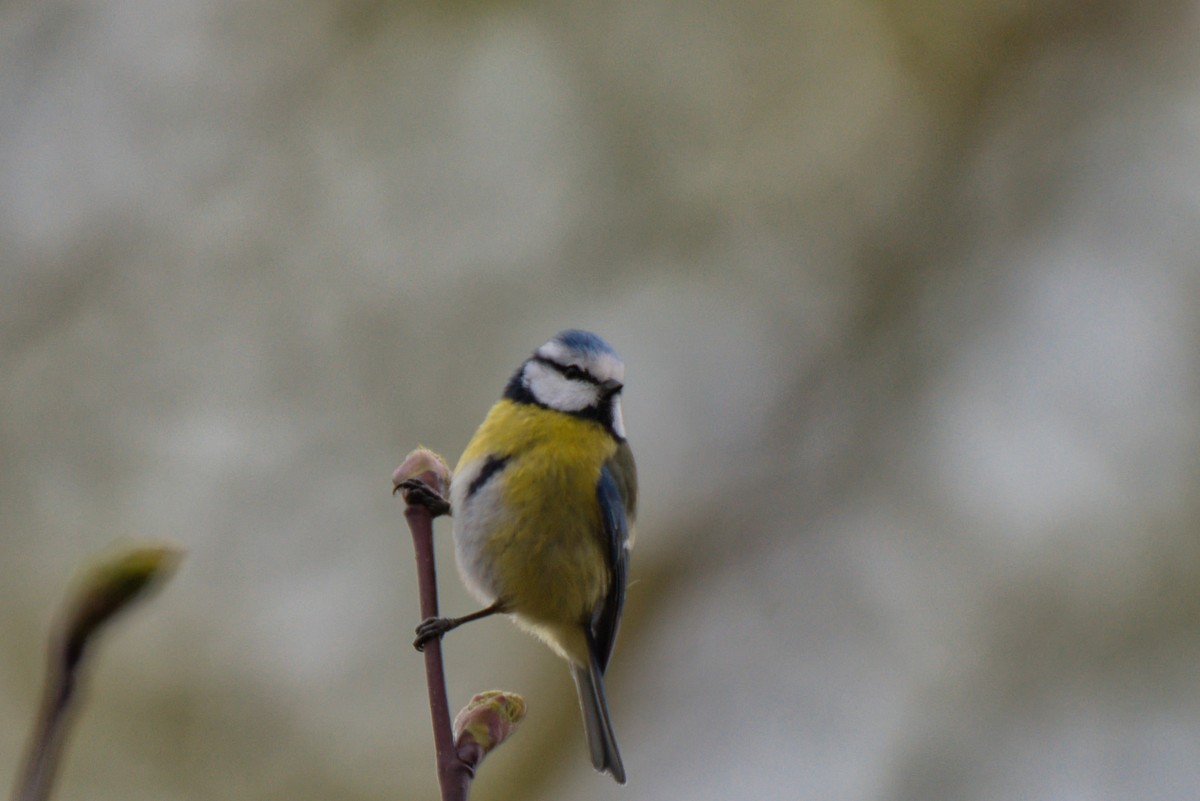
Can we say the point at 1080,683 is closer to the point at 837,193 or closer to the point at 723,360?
the point at 723,360

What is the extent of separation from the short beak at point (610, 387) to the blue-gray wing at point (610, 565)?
17 centimetres

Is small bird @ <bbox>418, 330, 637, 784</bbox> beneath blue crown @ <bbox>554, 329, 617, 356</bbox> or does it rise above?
beneath

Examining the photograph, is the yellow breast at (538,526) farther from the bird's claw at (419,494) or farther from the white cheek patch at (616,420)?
the bird's claw at (419,494)

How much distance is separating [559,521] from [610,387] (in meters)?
0.35

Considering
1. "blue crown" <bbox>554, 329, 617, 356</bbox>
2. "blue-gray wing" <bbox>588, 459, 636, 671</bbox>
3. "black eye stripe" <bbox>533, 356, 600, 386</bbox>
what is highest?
"blue crown" <bbox>554, 329, 617, 356</bbox>

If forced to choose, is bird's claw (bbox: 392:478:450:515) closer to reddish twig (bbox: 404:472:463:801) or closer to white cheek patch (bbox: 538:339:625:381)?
reddish twig (bbox: 404:472:463:801)

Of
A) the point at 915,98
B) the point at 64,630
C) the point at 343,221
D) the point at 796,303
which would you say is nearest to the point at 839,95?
the point at 915,98

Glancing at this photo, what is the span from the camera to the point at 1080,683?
4.06 metres

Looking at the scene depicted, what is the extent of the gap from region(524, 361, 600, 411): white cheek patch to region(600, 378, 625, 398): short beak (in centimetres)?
1

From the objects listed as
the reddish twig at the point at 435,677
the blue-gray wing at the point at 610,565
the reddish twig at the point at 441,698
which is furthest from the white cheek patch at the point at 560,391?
the reddish twig at the point at 435,677

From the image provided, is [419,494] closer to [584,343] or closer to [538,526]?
[538,526]

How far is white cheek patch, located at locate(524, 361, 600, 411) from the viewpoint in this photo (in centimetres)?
217

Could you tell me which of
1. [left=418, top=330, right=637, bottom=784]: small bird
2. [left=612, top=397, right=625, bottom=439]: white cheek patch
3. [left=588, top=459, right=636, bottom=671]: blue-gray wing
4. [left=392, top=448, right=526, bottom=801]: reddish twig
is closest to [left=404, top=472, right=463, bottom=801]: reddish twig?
[left=392, top=448, right=526, bottom=801]: reddish twig

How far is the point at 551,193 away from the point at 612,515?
2839 millimetres
